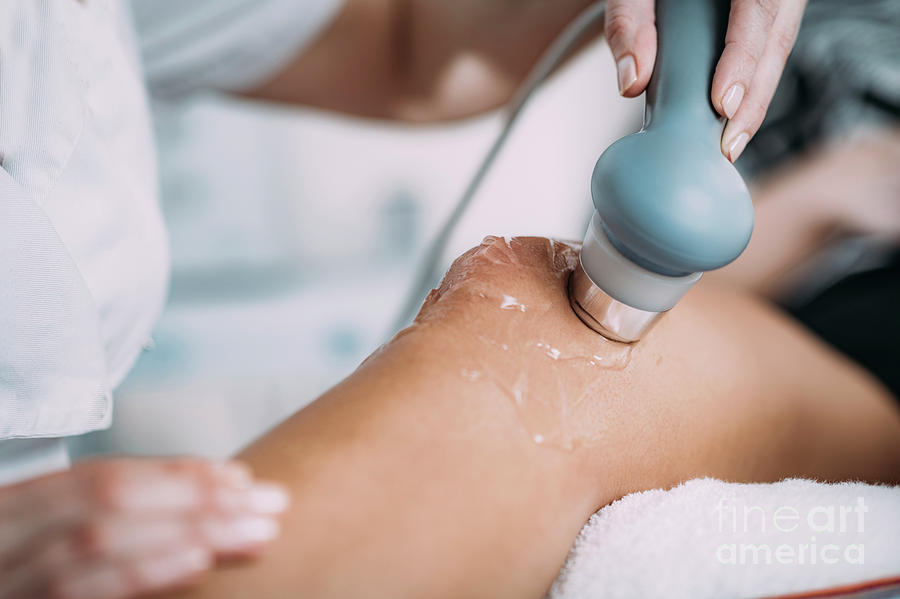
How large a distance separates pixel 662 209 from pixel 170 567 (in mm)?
259

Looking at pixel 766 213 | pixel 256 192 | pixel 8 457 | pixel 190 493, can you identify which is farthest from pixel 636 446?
pixel 256 192

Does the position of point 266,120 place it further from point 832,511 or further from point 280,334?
point 832,511

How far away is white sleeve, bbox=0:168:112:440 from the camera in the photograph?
1.29 feet

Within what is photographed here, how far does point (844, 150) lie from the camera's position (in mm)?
938

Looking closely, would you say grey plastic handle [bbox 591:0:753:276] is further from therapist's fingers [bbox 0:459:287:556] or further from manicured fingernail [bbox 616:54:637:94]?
therapist's fingers [bbox 0:459:287:556]

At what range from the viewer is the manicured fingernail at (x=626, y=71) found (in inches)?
16.3

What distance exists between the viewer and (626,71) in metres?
0.42

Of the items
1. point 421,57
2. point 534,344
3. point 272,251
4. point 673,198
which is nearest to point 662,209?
point 673,198

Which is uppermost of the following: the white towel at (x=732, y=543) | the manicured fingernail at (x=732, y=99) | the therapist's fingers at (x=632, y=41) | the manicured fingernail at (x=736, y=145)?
the therapist's fingers at (x=632, y=41)

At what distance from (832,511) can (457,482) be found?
242 mm

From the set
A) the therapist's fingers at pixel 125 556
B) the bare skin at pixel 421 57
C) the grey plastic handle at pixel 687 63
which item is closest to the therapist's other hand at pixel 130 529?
the therapist's fingers at pixel 125 556

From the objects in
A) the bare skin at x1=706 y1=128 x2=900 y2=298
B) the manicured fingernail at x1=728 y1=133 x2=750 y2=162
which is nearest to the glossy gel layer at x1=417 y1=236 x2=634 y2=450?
the manicured fingernail at x1=728 y1=133 x2=750 y2=162

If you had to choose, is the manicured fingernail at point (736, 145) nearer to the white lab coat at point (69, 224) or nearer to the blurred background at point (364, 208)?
the blurred background at point (364, 208)

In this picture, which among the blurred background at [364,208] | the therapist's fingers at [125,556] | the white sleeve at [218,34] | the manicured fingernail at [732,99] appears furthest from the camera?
the white sleeve at [218,34]
